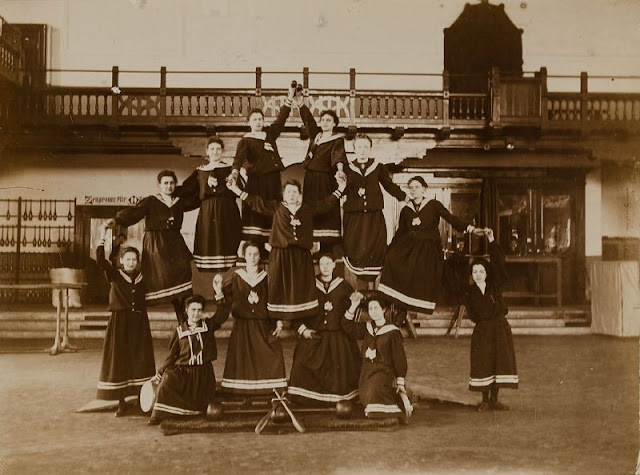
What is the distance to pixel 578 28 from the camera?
14125 mm

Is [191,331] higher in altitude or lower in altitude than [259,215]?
lower

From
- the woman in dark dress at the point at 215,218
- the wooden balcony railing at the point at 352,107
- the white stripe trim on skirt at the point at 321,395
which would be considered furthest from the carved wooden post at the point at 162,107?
the white stripe trim on skirt at the point at 321,395

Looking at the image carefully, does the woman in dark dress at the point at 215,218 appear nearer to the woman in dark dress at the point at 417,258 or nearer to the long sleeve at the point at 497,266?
the woman in dark dress at the point at 417,258

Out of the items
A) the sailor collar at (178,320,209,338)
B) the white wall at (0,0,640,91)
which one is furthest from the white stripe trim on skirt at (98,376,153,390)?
the white wall at (0,0,640,91)

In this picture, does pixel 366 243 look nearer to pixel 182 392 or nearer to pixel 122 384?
pixel 182 392

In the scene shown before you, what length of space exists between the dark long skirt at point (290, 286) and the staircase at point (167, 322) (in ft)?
19.3

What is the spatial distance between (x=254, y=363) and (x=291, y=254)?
3.24ft

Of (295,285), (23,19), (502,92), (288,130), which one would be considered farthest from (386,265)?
(23,19)

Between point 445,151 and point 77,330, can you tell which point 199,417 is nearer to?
point 77,330

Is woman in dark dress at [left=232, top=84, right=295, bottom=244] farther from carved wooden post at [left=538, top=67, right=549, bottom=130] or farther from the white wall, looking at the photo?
the white wall

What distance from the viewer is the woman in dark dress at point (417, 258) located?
18.9 feet

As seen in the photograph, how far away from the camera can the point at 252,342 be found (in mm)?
5441

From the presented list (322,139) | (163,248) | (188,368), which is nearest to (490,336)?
(322,139)

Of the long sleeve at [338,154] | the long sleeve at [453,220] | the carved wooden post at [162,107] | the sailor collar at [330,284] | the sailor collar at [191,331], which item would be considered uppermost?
the carved wooden post at [162,107]
